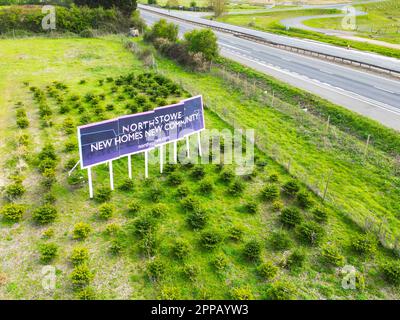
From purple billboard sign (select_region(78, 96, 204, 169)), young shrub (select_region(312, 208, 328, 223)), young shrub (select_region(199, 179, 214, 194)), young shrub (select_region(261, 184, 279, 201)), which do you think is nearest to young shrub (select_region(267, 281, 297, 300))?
young shrub (select_region(312, 208, 328, 223))

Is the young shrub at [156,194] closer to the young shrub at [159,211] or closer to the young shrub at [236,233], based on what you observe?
the young shrub at [159,211]

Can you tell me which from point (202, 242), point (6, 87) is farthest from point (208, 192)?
point (6, 87)

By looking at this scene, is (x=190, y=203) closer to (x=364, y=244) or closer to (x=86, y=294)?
(x=86, y=294)

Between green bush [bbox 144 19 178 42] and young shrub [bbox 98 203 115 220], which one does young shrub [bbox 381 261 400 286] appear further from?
green bush [bbox 144 19 178 42]

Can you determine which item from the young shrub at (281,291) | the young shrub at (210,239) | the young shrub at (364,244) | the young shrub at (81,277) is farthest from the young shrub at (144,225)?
the young shrub at (364,244)

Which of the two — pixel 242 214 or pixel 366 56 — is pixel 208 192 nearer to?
pixel 242 214

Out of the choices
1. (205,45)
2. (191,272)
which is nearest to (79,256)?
(191,272)
